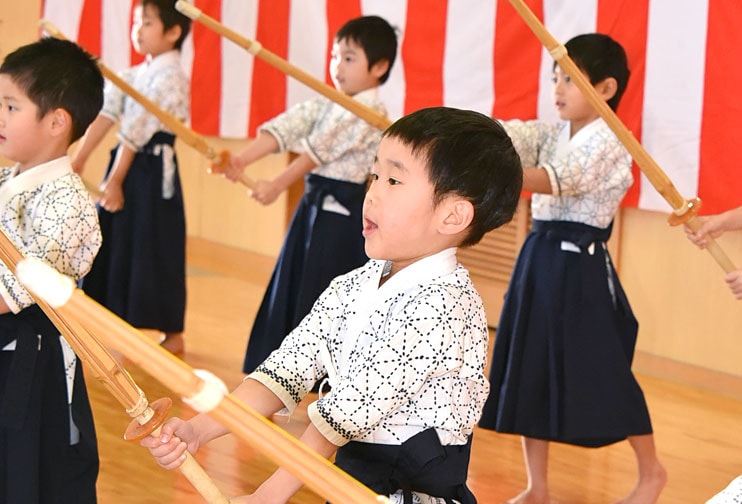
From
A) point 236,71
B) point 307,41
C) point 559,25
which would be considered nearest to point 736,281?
point 559,25

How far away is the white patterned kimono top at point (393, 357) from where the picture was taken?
1.31 metres

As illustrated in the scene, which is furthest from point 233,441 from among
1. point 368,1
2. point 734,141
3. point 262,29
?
point 262,29

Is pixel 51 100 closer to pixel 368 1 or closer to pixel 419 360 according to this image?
pixel 419 360

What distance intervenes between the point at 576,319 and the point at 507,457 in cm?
52

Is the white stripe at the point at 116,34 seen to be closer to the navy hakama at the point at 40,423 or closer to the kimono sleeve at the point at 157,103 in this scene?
the kimono sleeve at the point at 157,103

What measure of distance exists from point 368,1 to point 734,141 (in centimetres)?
160

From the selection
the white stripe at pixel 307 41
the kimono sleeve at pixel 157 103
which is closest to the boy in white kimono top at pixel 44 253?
the kimono sleeve at pixel 157 103

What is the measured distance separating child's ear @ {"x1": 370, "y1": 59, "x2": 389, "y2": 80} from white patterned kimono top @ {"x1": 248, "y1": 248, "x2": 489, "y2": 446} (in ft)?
5.92

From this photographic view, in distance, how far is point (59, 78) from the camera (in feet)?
6.72

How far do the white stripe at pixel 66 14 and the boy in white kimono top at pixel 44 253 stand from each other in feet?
11.9

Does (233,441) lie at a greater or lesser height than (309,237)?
lesser

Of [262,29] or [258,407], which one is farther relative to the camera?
[262,29]

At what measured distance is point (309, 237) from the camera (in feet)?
10.6

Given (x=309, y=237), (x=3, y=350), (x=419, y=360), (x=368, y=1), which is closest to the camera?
(x=419, y=360)
